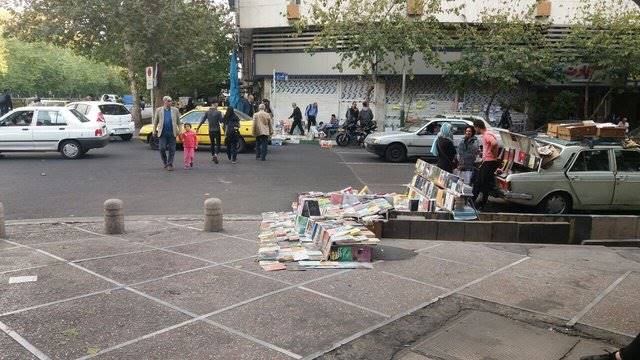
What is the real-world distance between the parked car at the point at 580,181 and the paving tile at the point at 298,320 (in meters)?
5.32

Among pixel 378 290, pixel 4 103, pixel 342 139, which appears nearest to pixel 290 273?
pixel 378 290

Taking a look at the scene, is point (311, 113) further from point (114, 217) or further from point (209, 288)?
point (209, 288)

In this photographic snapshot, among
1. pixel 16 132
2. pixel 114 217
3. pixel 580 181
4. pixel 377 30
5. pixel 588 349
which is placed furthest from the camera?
pixel 377 30

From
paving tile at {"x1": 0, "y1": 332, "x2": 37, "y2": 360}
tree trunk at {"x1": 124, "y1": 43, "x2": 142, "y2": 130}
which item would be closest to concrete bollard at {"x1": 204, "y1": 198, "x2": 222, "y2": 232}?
paving tile at {"x1": 0, "y1": 332, "x2": 37, "y2": 360}

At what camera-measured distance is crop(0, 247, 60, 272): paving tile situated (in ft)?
19.3

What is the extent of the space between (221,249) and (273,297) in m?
1.83

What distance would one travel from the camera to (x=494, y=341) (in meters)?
4.26

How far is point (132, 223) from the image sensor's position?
8.10 metres

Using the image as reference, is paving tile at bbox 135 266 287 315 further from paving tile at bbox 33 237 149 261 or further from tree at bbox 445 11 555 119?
tree at bbox 445 11 555 119

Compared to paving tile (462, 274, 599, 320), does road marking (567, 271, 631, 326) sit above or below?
below

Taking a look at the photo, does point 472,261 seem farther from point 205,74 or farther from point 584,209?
point 205,74

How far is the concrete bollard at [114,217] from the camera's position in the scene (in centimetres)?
730

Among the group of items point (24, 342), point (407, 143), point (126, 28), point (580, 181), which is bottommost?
point (24, 342)

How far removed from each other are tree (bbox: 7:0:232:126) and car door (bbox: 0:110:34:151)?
8092 mm
